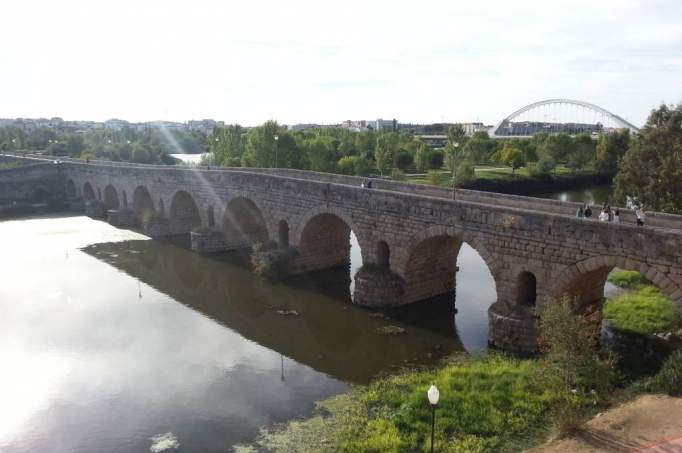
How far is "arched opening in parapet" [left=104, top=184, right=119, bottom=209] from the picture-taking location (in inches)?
1956

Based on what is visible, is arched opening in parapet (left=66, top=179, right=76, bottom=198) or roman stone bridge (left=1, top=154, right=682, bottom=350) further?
arched opening in parapet (left=66, top=179, right=76, bottom=198)

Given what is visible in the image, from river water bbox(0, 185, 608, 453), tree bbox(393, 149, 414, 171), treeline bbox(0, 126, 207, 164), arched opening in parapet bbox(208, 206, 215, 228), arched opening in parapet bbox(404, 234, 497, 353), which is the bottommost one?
river water bbox(0, 185, 608, 453)

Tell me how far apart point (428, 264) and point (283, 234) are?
9145mm

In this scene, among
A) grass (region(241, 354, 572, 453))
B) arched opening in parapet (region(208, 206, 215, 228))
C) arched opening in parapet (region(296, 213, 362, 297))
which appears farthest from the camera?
arched opening in parapet (region(208, 206, 215, 228))

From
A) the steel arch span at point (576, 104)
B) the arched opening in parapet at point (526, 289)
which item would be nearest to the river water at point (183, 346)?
the arched opening in parapet at point (526, 289)

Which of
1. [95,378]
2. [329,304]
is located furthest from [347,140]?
[95,378]

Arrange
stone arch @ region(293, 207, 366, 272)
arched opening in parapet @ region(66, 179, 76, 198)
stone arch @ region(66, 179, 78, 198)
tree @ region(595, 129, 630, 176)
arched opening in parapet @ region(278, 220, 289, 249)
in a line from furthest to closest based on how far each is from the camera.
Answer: tree @ region(595, 129, 630, 176), arched opening in parapet @ region(66, 179, 76, 198), stone arch @ region(66, 179, 78, 198), arched opening in parapet @ region(278, 220, 289, 249), stone arch @ region(293, 207, 366, 272)

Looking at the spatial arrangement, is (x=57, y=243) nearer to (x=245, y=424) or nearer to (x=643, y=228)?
(x=245, y=424)

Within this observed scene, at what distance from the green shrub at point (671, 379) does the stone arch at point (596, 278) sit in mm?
1505

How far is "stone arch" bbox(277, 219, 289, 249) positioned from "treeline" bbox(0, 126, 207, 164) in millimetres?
45330

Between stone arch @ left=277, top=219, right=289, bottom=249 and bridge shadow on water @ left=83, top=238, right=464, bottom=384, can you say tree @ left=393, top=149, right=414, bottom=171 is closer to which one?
bridge shadow on water @ left=83, top=238, right=464, bottom=384

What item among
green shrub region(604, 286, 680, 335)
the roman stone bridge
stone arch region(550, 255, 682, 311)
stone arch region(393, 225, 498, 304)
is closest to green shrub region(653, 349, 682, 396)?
stone arch region(550, 255, 682, 311)

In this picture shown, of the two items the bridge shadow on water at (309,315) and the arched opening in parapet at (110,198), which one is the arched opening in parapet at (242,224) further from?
the arched opening in parapet at (110,198)

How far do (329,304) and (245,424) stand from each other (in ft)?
32.5
